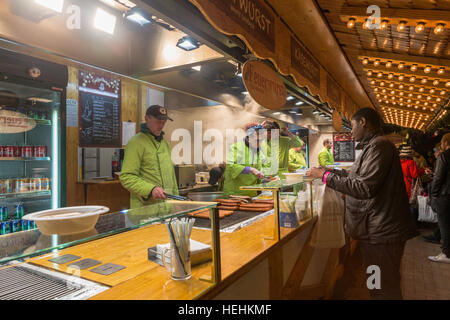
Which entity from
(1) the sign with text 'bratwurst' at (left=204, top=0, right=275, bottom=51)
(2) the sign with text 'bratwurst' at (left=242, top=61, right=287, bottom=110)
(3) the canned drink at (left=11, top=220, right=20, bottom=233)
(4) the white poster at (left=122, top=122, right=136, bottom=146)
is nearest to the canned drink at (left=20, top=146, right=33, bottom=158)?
(3) the canned drink at (left=11, top=220, right=20, bottom=233)

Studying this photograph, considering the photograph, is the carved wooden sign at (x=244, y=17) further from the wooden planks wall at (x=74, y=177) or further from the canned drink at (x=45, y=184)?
the canned drink at (x=45, y=184)

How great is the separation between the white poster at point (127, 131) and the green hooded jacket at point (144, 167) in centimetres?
198

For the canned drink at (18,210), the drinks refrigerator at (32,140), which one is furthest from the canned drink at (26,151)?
the canned drink at (18,210)

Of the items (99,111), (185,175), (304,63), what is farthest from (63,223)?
(185,175)

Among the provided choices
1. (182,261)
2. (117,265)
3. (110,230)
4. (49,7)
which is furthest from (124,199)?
(110,230)

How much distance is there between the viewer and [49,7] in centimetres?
245

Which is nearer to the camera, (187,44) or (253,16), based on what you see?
(253,16)

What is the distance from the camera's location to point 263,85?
246 centimetres

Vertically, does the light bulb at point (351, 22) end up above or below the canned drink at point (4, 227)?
above

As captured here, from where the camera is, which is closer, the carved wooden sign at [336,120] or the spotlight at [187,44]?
the spotlight at [187,44]

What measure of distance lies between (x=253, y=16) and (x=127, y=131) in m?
3.20

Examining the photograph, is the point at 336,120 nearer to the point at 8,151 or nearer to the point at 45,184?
the point at 45,184

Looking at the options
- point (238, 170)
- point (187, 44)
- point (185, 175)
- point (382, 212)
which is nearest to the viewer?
point (382, 212)

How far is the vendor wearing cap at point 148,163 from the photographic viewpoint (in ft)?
8.66
